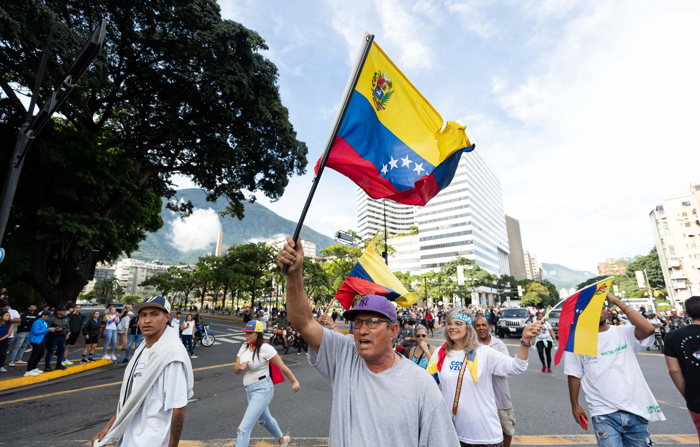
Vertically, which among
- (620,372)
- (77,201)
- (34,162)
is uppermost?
(34,162)

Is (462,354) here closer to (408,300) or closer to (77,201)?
(408,300)

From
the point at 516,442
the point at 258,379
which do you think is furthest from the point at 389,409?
the point at 516,442

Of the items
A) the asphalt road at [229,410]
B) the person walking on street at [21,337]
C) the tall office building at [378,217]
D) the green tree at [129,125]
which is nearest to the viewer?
the asphalt road at [229,410]

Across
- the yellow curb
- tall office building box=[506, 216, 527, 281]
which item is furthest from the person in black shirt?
tall office building box=[506, 216, 527, 281]

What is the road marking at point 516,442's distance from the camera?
4461 mm

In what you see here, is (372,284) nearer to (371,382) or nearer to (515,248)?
(371,382)

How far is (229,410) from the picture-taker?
5969 mm

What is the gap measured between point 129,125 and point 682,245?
99.4 metres

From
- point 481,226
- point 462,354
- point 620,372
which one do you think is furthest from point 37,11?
point 481,226

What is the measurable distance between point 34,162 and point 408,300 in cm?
1859

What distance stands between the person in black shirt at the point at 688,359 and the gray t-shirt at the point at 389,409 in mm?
2984

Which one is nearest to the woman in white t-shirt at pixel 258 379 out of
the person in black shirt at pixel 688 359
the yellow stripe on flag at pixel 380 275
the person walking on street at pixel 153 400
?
the person walking on street at pixel 153 400

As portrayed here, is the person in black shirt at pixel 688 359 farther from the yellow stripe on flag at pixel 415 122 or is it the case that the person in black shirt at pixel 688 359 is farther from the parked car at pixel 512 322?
the parked car at pixel 512 322

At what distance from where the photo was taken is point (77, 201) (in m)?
14.5
